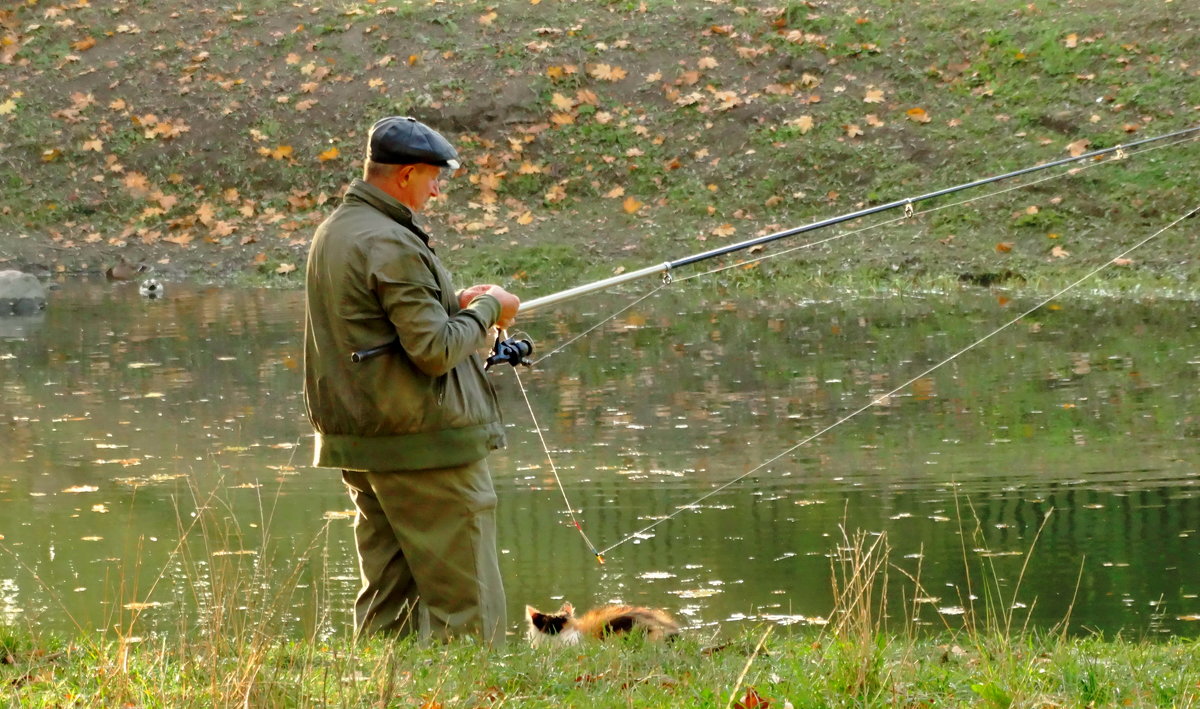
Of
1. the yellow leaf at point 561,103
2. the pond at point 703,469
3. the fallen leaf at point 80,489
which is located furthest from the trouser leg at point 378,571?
the yellow leaf at point 561,103

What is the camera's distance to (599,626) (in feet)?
15.3

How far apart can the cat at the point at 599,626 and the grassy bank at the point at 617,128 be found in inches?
357

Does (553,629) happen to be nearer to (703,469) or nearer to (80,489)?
(703,469)

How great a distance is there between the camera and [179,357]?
11094mm

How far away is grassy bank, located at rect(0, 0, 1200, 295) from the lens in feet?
46.9

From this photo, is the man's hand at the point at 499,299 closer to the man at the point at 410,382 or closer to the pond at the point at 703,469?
the man at the point at 410,382

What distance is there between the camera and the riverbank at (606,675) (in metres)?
3.45

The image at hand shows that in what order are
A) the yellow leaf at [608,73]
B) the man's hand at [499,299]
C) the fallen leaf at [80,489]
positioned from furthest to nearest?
the yellow leaf at [608,73]
the fallen leaf at [80,489]
the man's hand at [499,299]

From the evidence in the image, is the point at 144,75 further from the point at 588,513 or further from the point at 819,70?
the point at 588,513

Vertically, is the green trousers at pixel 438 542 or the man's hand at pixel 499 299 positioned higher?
the man's hand at pixel 499 299

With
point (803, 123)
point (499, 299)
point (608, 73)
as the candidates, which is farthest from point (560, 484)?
point (608, 73)

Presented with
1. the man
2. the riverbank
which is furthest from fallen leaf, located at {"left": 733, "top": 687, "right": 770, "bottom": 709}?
the man

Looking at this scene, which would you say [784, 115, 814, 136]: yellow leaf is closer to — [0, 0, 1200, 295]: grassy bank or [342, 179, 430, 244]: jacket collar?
[0, 0, 1200, 295]: grassy bank

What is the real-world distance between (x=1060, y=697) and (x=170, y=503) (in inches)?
183
